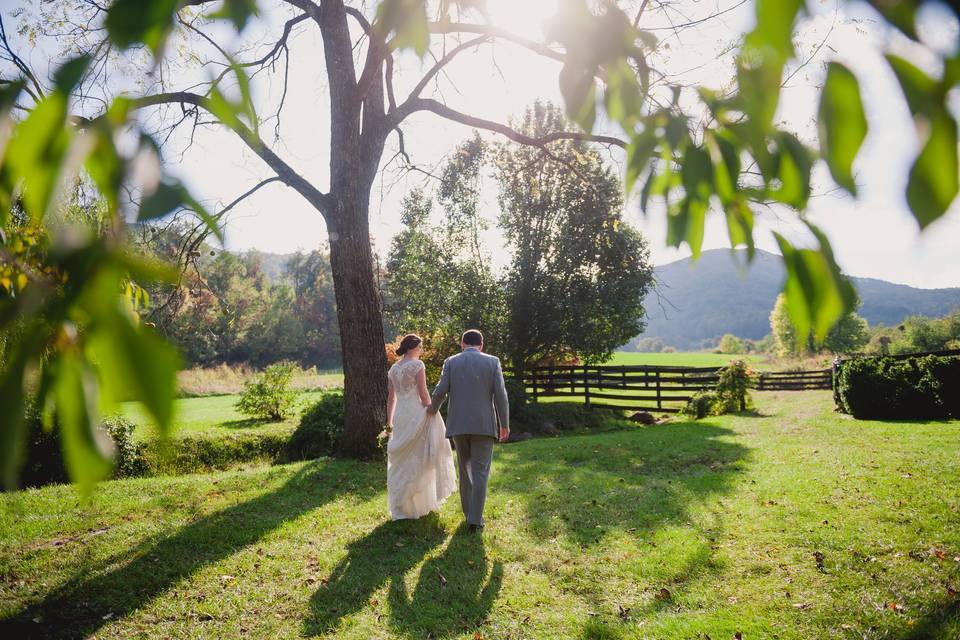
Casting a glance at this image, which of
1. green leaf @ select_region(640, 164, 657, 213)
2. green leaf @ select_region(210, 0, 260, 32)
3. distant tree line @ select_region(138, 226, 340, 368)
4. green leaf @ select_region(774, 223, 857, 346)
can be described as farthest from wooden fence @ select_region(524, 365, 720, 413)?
distant tree line @ select_region(138, 226, 340, 368)

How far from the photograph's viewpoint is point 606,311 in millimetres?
20328

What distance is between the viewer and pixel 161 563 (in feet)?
17.2

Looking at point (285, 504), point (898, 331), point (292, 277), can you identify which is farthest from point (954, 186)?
point (292, 277)

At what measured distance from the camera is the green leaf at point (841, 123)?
0.63m

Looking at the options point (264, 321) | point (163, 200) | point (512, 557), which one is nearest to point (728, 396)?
point (512, 557)

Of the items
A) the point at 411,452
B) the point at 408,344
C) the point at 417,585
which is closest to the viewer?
the point at 417,585

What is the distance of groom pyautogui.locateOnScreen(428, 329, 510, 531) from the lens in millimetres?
6258

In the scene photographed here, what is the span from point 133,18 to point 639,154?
781 mm

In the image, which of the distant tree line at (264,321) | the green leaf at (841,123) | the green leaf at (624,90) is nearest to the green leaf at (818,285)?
the green leaf at (841,123)

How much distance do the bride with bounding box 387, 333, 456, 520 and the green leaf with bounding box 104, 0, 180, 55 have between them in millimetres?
5965

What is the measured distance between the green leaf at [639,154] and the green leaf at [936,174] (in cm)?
45

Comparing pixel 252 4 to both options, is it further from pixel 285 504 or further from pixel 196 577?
pixel 285 504

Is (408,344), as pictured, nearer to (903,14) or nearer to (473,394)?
(473,394)

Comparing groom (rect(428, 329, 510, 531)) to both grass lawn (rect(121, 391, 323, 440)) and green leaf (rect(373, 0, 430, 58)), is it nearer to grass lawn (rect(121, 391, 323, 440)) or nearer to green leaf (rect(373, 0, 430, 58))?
grass lawn (rect(121, 391, 323, 440))
